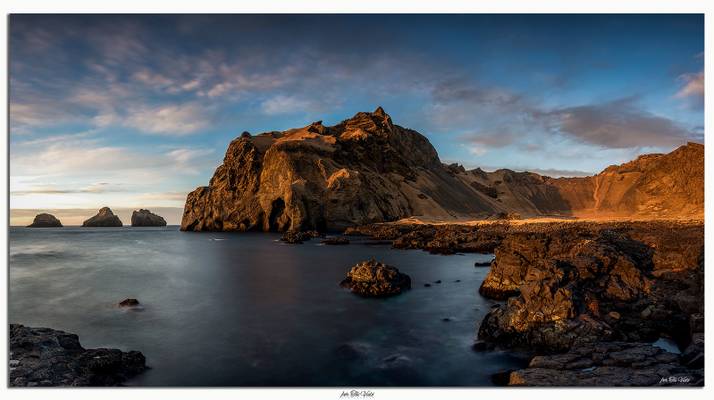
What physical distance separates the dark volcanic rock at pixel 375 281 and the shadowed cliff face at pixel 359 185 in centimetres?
3070

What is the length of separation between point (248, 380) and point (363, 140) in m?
91.2

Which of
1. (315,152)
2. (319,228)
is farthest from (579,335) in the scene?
(315,152)

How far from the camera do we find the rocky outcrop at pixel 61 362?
21.6 ft

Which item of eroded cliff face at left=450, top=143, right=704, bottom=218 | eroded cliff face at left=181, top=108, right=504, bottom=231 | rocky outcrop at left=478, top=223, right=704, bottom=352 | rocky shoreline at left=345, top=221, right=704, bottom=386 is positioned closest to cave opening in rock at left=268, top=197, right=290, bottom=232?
eroded cliff face at left=181, top=108, right=504, bottom=231

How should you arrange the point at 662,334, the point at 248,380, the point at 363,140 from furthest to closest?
the point at 363,140 → the point at 662,334 → the point at 248,380

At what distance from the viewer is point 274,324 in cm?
1140

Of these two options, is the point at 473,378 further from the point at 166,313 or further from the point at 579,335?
the point at 166,313

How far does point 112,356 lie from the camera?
25.7 feet

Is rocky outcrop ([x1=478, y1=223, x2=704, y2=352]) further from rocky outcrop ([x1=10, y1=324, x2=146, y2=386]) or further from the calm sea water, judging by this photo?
rocky outcrop ([x1=10, y1=324, x2=146, y2=386])

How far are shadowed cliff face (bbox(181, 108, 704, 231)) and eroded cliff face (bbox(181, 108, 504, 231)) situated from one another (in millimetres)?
211

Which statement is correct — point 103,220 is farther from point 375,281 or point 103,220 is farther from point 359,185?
point 375,281

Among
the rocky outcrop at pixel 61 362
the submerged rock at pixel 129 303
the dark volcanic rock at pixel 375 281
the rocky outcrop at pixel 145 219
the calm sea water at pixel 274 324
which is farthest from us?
the rocky outcrop at pixel 145 219

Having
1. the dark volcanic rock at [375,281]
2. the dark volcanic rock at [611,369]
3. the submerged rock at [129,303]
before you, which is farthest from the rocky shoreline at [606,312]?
the submerged rock at [129,303]

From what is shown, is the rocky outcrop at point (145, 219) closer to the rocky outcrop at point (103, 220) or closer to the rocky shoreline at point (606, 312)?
the rocky outcrop at point (103, 220)
